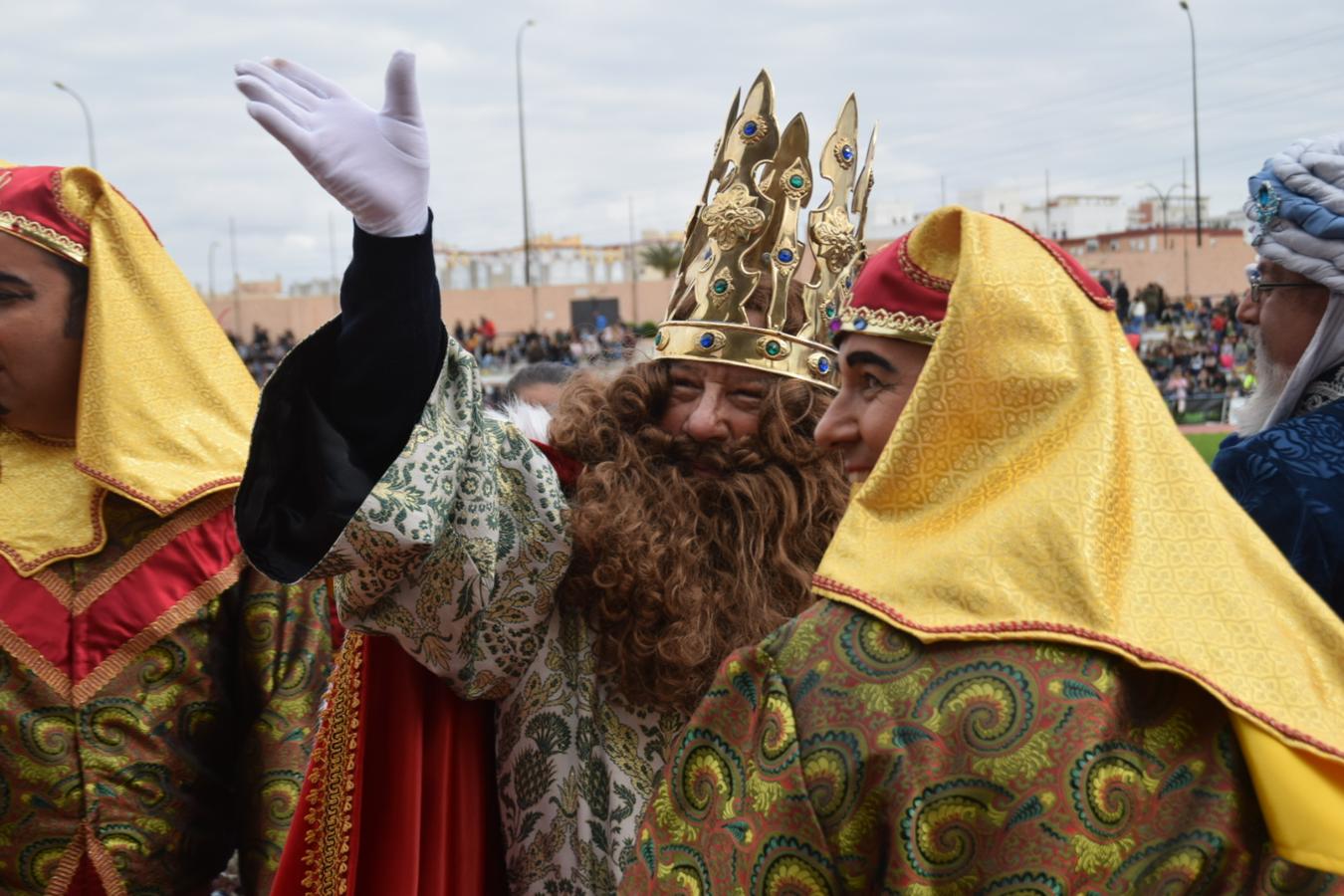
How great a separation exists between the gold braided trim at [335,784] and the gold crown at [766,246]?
86 cm

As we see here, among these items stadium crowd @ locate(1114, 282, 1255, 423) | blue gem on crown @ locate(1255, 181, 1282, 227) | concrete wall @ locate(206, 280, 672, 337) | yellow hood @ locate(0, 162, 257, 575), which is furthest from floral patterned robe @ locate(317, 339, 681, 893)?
concrete wall @ locate(206, 280, 672, 337)

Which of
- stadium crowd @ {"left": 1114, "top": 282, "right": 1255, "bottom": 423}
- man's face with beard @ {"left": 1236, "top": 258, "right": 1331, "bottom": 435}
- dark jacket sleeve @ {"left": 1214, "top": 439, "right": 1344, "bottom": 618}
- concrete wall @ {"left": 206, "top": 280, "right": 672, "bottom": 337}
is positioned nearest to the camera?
dark jacket sleeve @ {"left": 1214, "top": 439, "right": 1344, "bottom": 618}

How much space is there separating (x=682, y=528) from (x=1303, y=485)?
1.05m

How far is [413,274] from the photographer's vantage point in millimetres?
2094

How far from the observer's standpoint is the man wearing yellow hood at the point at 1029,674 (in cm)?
137

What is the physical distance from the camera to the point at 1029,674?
139 centimetres

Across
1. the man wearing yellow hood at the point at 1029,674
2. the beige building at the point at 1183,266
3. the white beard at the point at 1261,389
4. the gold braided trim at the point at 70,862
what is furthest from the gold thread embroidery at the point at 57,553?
the beige building at the point at 1183,266

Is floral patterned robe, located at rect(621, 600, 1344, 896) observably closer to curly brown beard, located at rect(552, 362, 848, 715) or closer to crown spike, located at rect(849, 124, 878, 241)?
curly brown beard, located at rect(552, 362, 848, 715)

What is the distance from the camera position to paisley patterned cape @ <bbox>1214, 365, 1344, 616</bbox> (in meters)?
2.10

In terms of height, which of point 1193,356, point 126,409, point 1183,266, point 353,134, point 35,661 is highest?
point 1183,266

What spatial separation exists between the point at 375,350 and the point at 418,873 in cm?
92

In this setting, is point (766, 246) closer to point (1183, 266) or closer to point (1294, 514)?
point (1294, 514)

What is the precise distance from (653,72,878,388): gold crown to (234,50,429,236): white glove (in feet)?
2.44

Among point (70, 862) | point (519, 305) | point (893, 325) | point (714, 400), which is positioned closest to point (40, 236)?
point (70, 862)
